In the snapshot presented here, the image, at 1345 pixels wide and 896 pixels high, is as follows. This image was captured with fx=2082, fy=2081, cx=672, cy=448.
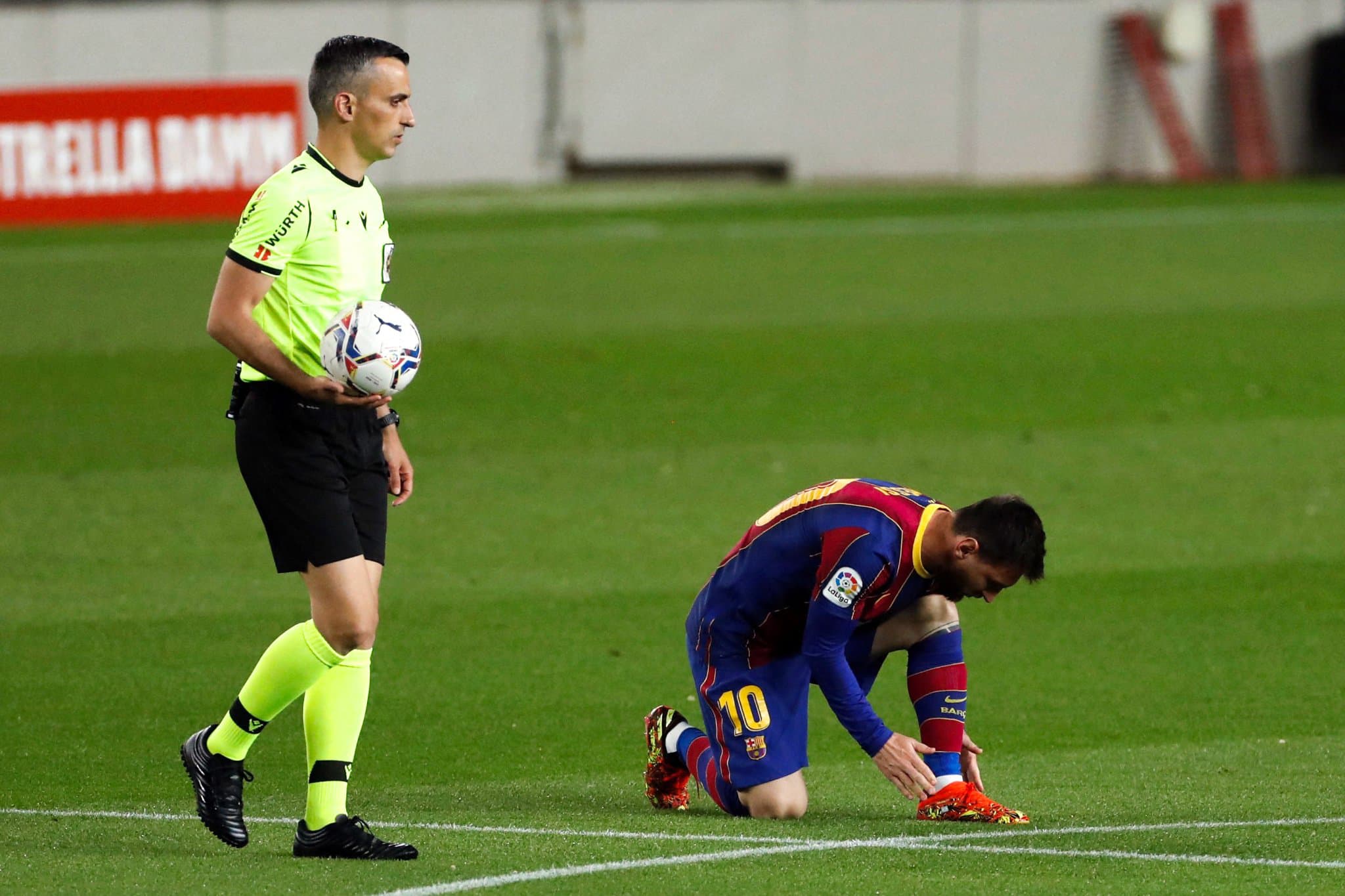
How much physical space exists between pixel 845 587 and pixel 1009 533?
1.61 ft

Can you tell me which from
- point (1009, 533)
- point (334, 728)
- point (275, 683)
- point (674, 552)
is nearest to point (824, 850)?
point (1009, 533)

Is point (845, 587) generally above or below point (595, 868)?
above

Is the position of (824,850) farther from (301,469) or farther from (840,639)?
(301,469)

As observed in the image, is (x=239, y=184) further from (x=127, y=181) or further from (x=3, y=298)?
(x=3, y=298)

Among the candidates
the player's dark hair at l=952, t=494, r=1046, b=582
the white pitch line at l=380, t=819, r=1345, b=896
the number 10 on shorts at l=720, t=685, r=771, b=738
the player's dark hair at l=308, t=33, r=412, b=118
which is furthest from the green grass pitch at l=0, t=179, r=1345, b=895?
the player's dark hair at l=308, t=33, r=412, b=118

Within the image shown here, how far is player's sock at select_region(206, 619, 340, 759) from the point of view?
18.2 feet

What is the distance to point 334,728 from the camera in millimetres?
5613

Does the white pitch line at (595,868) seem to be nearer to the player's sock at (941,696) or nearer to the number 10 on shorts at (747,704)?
the player's sock at (941,696)

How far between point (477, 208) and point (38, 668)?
63.7 ft

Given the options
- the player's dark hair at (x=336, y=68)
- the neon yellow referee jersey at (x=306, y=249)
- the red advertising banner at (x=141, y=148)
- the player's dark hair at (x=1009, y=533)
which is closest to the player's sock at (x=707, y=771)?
the player's dark hair at (x=1009, y=533)

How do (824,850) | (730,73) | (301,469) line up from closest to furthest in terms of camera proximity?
(301,469) → (824,850) → (730,73)

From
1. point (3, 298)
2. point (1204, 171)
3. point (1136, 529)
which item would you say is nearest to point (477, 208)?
point (3, 298)

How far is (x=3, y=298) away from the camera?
18750 millimetres

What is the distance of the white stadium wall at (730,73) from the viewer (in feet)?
97.8
